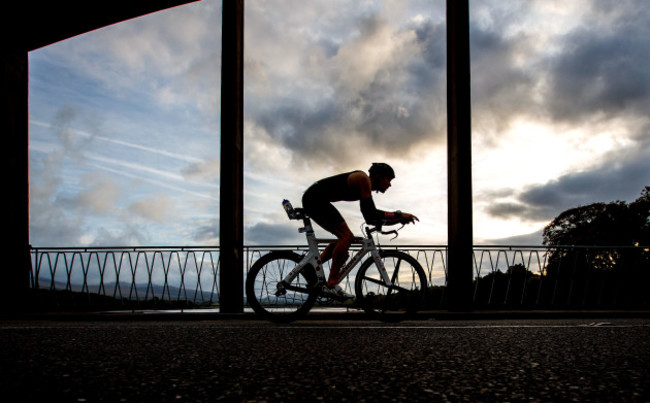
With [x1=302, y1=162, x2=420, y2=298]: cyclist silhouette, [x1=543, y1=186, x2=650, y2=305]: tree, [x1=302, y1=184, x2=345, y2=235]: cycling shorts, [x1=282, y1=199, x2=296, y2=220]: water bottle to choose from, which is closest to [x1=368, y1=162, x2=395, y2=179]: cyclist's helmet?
[x1=302, y1=162, x2=420, y2=298]: cyclist silhouette

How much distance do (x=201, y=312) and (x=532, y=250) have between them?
576 centimetres

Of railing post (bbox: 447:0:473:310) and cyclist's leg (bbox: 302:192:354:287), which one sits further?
railing post (bbox: 447:0:473:310)

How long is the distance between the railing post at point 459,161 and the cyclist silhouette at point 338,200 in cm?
300

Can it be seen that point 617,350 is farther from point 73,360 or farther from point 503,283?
point 503,283

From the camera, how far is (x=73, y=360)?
117 inches

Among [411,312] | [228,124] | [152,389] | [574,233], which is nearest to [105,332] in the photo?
[152,389]

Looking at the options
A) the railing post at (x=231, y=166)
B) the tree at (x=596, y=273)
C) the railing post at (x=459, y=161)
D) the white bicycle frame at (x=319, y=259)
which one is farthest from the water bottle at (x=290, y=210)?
the tree at (x=596, y=273)

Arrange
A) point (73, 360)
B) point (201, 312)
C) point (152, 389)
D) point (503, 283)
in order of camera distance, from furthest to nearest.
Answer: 1. point (503, 283)
2. point (201, 312)
3. point (73, 360)
4. point (152, 389)

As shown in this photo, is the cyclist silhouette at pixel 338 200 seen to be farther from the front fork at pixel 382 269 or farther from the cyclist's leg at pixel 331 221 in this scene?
the front fork at pixel 382 269

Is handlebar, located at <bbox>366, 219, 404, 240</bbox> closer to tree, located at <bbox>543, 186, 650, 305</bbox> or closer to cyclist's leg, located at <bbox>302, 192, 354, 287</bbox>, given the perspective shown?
cyclist's leg, located at <bbox>302, 192, 354, 287</bbox>

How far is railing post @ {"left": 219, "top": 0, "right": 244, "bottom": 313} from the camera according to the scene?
8.76 m

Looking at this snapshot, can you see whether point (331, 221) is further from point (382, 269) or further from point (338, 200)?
point (382, 269)

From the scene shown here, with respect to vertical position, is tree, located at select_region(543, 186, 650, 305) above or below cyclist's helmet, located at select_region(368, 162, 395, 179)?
below

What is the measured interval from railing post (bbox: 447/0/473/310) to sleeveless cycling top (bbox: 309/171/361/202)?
3.33 metres
